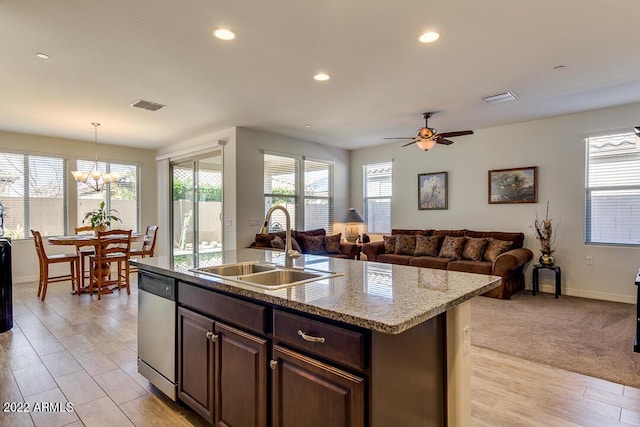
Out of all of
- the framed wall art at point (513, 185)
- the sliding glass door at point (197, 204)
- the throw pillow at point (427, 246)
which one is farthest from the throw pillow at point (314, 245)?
the framed wall art at point (513, 185)

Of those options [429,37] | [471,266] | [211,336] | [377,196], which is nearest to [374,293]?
[211,336]

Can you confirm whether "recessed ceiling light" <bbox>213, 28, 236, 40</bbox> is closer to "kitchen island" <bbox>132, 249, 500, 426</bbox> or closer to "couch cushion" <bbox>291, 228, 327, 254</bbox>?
"kitchen island" <bbox>132, 249, 500, 426</bbox>

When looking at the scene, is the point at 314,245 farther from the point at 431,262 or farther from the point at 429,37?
the point at 429,37

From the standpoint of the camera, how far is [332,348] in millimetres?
1288

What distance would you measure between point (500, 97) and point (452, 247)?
251 cm

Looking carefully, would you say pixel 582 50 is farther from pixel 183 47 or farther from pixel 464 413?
pixel 183 47

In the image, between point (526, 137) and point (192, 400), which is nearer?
point (192, 400)

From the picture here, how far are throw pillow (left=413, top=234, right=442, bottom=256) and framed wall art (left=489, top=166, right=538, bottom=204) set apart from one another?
3.68 feet

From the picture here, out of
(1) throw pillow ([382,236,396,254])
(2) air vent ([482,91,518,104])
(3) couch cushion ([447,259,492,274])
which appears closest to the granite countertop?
(2) air vent ([482,91,518,104])

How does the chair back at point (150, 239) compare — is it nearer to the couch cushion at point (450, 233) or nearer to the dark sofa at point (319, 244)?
the dark sofa at point (319, 244)

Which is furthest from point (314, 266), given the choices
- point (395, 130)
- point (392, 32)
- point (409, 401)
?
point (395, 130)

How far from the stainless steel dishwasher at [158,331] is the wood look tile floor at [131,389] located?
0.15m

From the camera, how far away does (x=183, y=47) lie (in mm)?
2936

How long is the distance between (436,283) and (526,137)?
4924mm
